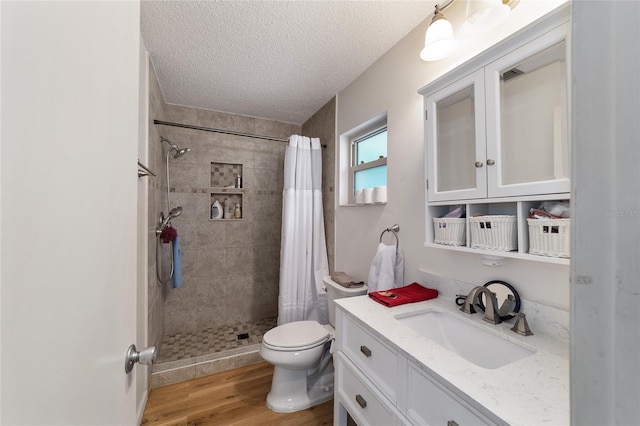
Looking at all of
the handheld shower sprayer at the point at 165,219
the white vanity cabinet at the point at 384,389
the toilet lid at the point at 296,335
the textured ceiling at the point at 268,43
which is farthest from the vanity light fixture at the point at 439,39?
the handheld shower sprayer at the point at 165,219

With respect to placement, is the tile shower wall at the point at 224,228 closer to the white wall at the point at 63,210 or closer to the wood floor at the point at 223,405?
the wood floor at the point at 223,405

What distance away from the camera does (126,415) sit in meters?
0.62

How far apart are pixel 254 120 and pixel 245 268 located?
1657mm

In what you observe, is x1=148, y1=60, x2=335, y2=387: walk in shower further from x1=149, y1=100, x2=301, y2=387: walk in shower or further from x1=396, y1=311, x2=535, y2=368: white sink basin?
x1=396, y1=311, x2=535, y2=368: white sink basin

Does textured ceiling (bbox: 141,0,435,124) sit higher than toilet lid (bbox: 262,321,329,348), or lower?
higher

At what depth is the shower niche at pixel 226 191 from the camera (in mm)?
2732

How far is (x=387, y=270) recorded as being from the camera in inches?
60.4

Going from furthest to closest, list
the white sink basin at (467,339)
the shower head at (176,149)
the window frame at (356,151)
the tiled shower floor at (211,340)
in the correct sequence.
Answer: the shower head at (176,149) → the tiled shower floor at (211,340) → the window frame at (356,151) → the white sink basin at (467,339)

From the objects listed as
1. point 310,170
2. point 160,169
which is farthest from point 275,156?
point 160,169

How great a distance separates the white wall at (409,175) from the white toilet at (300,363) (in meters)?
0.46

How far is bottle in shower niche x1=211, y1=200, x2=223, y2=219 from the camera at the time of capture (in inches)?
107

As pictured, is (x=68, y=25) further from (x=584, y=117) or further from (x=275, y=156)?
(x=275, y=156)

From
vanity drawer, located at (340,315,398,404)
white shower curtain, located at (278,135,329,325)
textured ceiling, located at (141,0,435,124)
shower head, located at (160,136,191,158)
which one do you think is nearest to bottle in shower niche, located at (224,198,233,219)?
shower head, located at (160,136,191,158)

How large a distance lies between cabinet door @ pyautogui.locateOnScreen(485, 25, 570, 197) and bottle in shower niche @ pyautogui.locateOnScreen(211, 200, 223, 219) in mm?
2467
